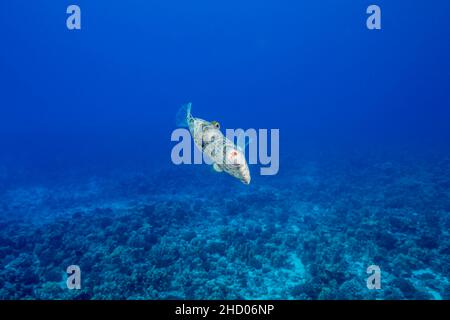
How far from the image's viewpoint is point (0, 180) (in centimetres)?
2555

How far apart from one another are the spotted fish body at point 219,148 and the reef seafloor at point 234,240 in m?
7.37

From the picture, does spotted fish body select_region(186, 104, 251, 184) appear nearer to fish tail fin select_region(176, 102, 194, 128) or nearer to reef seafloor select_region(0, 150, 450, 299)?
fish tail fin select_region(176, 102, 194, 128)

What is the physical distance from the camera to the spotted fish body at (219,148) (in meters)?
2.36

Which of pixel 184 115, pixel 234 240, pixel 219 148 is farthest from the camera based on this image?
pixel 234 240

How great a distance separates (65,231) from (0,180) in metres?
17.3

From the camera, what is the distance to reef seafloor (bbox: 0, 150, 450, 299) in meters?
9.40

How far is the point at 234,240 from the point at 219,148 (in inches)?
396

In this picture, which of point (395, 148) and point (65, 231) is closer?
point (65, 231)

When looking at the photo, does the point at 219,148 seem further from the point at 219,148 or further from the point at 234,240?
the point at 234,240

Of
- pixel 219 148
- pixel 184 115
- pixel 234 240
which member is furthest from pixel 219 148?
pixel 234 240

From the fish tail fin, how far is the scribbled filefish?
0.06 m

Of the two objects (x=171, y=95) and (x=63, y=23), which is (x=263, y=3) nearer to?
(x=171, y=95)

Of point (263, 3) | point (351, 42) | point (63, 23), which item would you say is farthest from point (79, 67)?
point (351, 42)

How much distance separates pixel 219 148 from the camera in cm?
248
